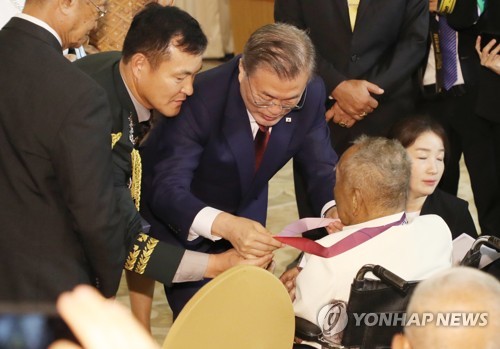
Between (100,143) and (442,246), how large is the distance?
1049 millimetres

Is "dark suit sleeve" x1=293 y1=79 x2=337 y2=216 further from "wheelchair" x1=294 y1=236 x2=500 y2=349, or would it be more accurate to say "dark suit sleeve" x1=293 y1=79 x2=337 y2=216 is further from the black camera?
the black camera

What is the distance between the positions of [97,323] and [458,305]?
77 cm

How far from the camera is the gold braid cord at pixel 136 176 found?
2623 millimetres

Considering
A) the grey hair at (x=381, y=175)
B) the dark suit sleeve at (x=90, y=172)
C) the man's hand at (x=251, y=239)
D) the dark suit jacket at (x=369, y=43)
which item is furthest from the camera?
the dark suit jacket at (x=369, y=43)

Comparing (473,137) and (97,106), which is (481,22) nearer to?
(473,137)

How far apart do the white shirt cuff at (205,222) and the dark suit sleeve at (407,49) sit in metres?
1.30

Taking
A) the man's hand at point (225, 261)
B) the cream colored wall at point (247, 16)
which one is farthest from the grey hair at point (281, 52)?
the cream colored wall at point (247, 16)

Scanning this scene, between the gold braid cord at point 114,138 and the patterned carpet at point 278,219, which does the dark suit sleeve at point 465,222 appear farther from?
the gold braid cord at point 114,138

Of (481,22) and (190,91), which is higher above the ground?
(481,22)

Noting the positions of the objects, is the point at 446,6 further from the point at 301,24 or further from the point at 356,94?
the point at 301,24

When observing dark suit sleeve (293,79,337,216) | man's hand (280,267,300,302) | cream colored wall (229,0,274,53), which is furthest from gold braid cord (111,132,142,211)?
cream colored wall (229,0,274,53)

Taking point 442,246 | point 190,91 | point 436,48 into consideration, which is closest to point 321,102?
point 190,91

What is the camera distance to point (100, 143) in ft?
7.11

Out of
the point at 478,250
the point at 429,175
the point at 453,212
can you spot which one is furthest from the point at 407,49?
the point at 478,250
